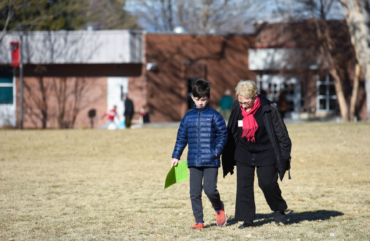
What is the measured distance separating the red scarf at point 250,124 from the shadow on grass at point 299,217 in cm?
127

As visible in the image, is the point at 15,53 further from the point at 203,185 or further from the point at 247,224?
the point at 247,224

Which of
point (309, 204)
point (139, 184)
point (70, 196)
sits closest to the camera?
point (309, 204)

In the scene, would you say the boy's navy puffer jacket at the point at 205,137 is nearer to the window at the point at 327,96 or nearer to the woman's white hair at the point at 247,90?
the woman's white hair at the point at 247,90

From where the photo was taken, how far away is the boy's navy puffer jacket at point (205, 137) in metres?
5.47

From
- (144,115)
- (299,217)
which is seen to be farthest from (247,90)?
(144,115)

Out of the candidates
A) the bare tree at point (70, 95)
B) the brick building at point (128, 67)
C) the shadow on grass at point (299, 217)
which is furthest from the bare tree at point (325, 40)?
the shadow on grass at point (299, 217)

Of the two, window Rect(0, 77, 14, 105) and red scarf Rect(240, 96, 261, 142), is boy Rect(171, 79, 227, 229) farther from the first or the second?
window Rect(0, 77, 14, 105)

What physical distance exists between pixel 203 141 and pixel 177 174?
55cm

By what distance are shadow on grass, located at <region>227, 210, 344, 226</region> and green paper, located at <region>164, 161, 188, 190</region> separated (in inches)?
34.3

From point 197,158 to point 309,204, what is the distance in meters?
2.75

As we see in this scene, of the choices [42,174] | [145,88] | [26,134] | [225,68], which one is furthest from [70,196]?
[225,68]

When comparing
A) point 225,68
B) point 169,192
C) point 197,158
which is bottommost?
point 169,192

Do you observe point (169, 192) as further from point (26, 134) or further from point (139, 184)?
point (26, 134)

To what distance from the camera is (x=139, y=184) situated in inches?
373
